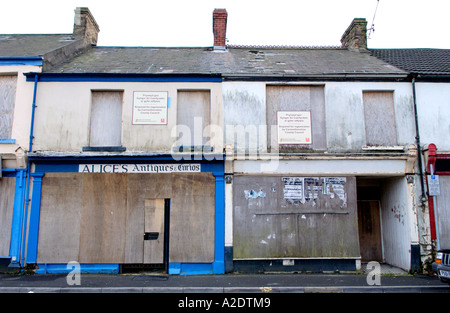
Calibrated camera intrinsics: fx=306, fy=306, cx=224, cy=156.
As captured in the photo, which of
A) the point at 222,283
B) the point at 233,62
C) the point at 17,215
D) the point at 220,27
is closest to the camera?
the point at 222,283

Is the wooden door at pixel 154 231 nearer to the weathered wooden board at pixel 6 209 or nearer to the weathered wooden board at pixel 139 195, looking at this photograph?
the weathered wooden board at pixel 139 195

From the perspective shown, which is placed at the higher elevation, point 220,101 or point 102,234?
point 220,101

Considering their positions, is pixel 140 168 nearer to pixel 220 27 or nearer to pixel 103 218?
pixel 103 218

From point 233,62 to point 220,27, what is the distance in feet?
8.45

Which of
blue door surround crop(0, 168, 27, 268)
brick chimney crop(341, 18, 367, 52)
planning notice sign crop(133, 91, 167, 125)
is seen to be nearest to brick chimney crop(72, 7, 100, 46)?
planning notice sign crop(133, 91, 167, 125)

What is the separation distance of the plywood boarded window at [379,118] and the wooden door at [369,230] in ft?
8.47

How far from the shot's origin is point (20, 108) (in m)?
9.40


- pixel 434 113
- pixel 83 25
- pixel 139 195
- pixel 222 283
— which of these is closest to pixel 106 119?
pixel 139 195

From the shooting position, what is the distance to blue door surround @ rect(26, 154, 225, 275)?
8.80m

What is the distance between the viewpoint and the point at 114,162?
9.20 metres

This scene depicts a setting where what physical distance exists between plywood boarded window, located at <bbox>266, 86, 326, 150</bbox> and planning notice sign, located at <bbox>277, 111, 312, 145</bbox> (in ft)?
0.37
